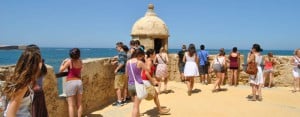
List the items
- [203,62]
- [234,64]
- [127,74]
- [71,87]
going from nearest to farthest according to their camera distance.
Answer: [71,87], [127,74], [234,64], [203,62]

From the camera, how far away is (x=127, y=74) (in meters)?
6.48

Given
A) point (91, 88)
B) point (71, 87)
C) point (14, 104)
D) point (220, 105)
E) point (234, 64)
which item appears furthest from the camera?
point (234, 64)

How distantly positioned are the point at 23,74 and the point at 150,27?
36.4 ft

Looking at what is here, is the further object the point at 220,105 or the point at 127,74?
the point at 220,105

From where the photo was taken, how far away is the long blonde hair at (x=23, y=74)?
2756mm

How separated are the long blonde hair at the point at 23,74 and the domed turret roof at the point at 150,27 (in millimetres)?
10832

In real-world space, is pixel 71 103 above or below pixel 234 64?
below

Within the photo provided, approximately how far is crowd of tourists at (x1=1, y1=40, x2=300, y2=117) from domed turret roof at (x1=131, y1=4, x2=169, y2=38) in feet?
7.06

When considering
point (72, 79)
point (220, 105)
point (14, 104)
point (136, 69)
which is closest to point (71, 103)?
point (72, 79)

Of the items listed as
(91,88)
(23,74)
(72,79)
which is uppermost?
(23,74)

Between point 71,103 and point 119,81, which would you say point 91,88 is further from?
point 71,103

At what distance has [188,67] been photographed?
9.55m

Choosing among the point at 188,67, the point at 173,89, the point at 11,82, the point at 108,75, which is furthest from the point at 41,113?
the point at 173,89

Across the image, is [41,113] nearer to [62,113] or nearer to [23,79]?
[23,79]
